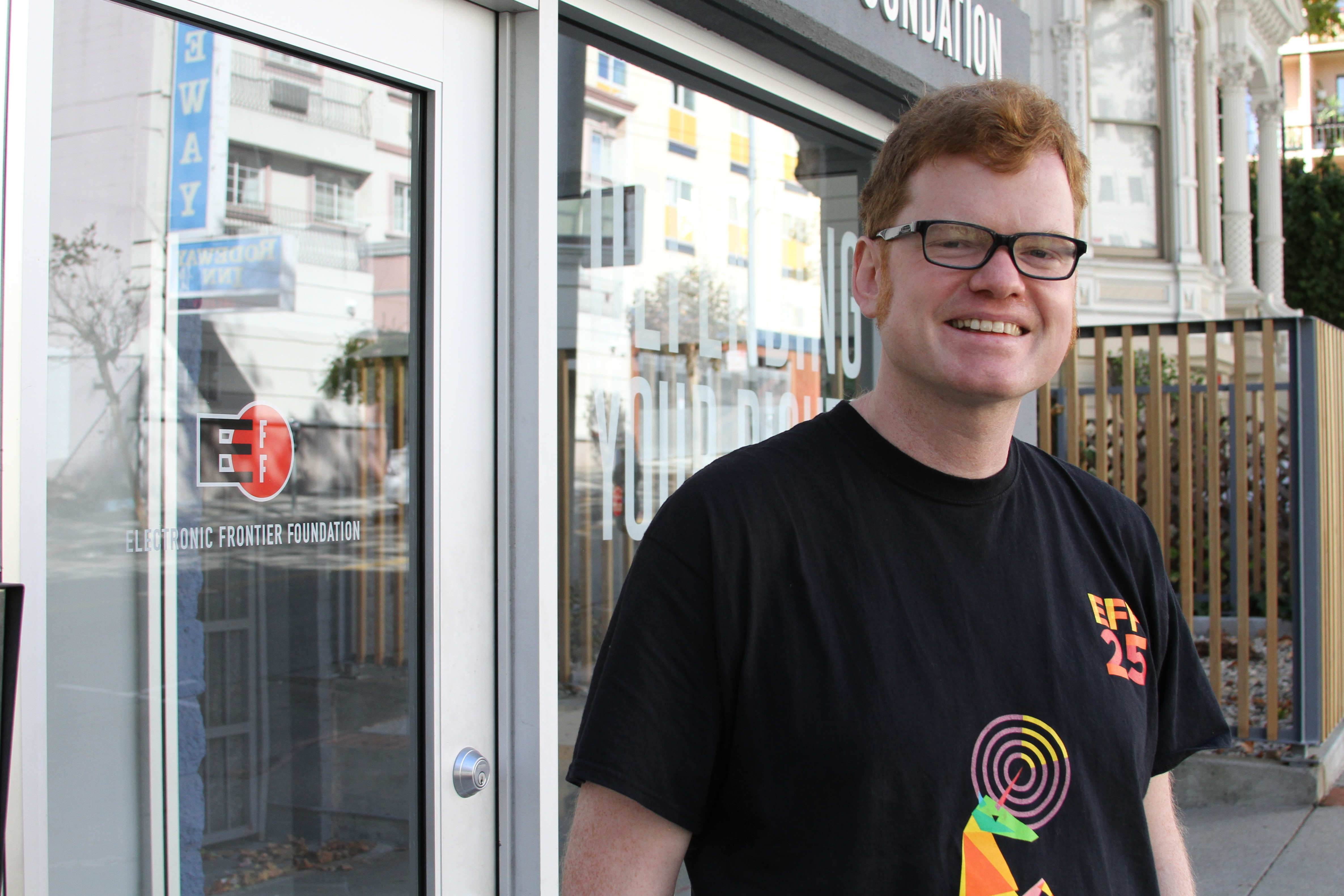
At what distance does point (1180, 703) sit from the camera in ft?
5.48

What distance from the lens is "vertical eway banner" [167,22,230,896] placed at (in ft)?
6.55

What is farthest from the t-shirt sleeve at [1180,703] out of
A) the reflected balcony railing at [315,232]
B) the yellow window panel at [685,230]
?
the yellow window panel at [685,230]

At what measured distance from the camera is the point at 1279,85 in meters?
17.8

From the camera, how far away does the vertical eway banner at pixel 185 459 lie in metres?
2.00

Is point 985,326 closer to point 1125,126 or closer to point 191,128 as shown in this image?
point 191,128

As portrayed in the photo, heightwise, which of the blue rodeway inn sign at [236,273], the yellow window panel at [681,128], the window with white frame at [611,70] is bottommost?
the blue rodeway inn sign at [236,273]

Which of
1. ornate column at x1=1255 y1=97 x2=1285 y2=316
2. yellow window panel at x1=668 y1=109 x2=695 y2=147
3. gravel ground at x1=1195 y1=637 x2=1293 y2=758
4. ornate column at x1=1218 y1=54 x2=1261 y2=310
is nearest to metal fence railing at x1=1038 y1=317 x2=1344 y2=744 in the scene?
gravel ground at x1=1195 y1=637 x2=1293 y2=758

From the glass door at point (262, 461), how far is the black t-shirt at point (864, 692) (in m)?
1.02

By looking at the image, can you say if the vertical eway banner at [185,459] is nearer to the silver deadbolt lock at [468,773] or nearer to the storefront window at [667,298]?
the silver deadbolt lock at [468,773]

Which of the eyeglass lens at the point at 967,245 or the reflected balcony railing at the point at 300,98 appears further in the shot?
the reflected balcony railing at the point at 300,98

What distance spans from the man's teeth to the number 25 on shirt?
0.39 meters

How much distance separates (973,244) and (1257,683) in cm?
701

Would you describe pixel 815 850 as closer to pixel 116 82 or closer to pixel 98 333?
pixel 98 333

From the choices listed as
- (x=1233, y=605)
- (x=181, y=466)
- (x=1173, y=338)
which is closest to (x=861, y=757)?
(x=181, y=466)
